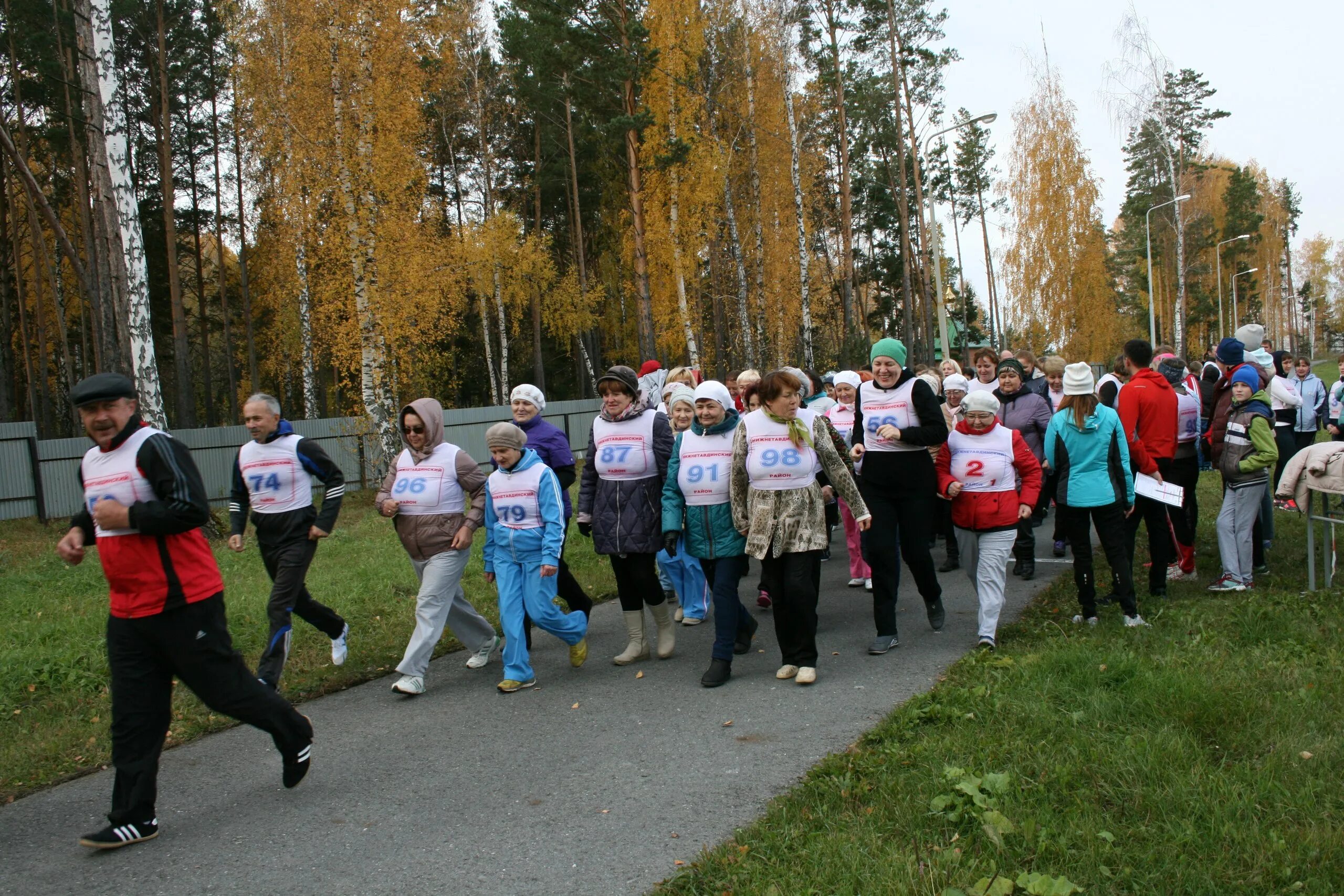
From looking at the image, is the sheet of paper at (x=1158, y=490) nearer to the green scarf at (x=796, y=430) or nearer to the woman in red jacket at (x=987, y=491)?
the woman in red jacket at (x=987, y=491)

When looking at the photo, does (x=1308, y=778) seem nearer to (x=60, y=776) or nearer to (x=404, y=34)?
(x=60, y=776)

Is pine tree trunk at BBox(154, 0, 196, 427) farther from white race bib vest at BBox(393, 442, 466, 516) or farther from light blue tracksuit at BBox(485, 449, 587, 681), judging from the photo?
light blue tracksuit at BBox(485, 449, 587, 681)

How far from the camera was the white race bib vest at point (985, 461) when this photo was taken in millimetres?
6770

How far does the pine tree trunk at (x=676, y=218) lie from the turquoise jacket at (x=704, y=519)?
2154 centimetres

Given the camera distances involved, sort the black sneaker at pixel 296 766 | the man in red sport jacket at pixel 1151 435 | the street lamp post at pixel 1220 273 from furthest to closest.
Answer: the street lamp post at pixel 1220 273
the man in red sport jacket at pixel 1151 435
the black sneaker at pixel 296 766

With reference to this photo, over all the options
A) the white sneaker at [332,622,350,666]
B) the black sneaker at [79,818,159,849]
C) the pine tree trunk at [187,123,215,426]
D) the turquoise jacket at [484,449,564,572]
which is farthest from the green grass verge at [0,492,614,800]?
the pine tree trunk at [187,123,215,426]

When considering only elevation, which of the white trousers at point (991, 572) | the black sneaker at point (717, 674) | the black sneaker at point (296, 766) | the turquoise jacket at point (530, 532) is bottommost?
the black sneaker at point (717, 674)

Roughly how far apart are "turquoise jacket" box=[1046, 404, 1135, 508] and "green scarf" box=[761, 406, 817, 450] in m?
2.16

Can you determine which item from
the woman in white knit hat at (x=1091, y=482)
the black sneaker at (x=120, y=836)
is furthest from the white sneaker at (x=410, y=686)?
the woman in white knit hat at (x=1091, y=482)

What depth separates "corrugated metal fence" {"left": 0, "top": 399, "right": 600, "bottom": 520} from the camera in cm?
1709

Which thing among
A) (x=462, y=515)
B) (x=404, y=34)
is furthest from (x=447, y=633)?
(x=404, y=34)

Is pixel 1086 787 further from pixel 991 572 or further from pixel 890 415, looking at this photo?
pixel 890 415

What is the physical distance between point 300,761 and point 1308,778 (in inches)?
178

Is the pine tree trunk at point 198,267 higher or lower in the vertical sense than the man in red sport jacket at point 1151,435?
higher
